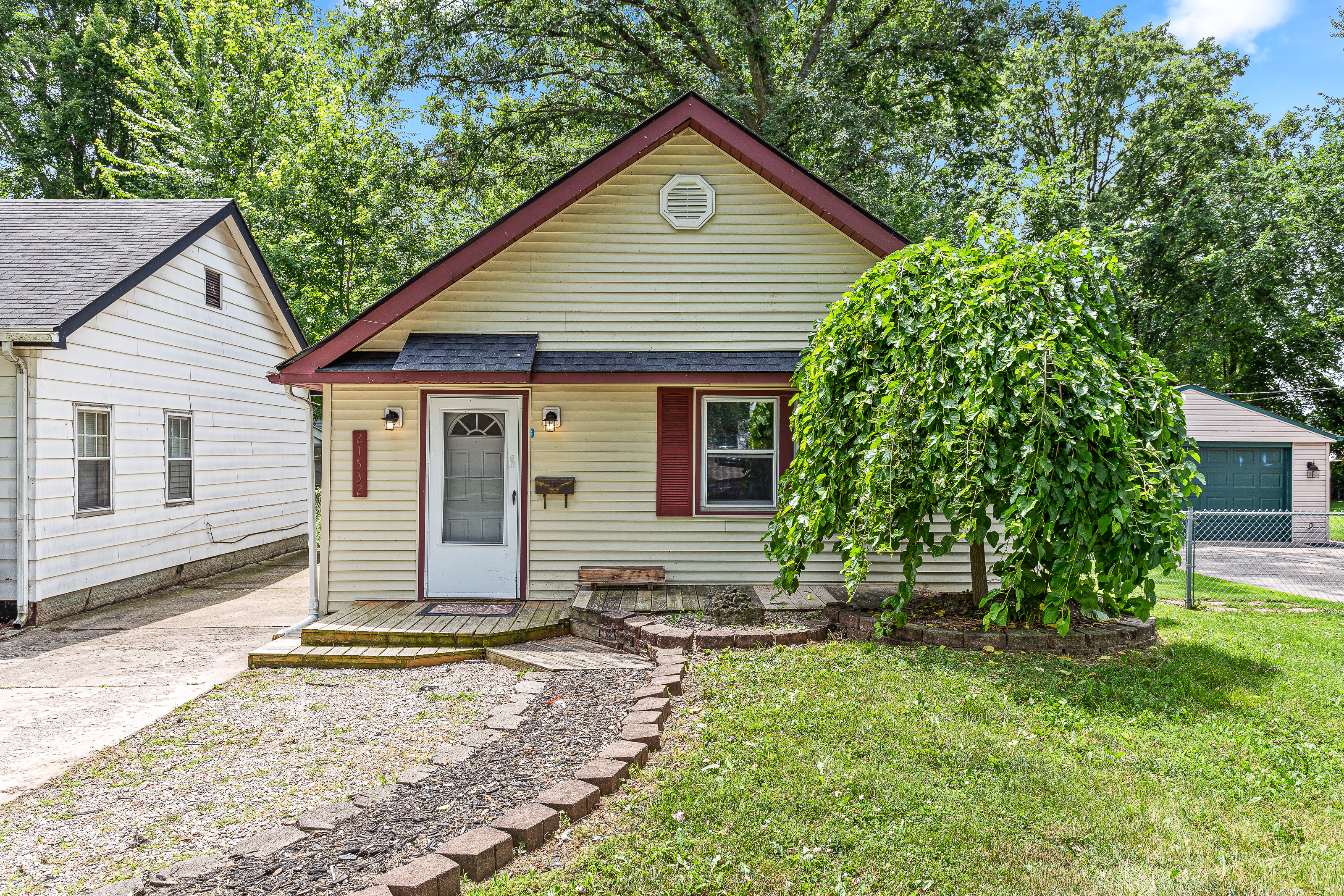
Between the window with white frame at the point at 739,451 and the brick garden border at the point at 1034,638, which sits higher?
the window with white frame at the point at 739,451

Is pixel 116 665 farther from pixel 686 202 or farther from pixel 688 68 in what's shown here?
pixel 688 68

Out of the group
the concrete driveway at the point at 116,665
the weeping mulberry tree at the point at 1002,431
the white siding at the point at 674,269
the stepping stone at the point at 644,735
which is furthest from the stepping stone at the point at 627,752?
the white siding at the point at 674,269

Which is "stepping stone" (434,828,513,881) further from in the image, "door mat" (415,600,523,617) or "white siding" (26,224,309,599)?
"white siding" (26,224,309,599)

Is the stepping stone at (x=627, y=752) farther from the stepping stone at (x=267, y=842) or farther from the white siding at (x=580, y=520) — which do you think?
the white siding at (x=580, y=520)

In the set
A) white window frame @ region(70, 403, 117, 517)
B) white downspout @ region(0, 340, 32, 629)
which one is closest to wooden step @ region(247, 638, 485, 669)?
white downspout @ region(0, 340, 32, 629)

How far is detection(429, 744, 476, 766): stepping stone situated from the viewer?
366 centimetres

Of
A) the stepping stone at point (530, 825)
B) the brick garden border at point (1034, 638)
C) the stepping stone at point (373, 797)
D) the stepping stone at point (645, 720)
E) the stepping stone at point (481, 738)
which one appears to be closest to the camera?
the stepping stone at point (530, 825)

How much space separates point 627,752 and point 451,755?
1.01 m

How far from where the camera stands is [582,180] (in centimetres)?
690

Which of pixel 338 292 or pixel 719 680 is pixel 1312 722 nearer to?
pixel 719 680

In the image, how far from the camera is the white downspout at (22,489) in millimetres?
6816

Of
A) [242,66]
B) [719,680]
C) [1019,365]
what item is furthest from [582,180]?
[242,66]

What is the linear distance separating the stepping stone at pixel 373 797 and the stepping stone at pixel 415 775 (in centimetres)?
7

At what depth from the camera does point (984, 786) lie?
316 cm
